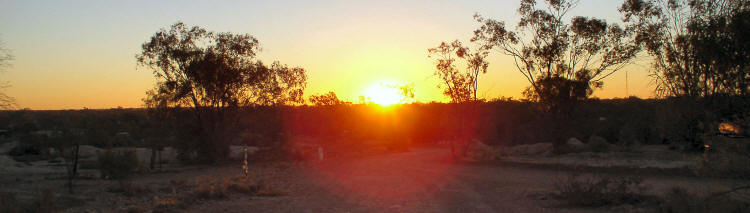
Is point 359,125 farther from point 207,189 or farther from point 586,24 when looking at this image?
point 207,189

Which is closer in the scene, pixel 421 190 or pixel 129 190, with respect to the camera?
pixel 421 190

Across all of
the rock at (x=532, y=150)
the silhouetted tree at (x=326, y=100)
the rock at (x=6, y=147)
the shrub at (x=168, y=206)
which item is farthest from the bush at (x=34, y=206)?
the silhouetted tree at (x=326, y=100)

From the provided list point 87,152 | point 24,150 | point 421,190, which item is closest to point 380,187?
point 421,190

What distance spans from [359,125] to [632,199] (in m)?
40.9

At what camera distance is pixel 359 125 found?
51.3 meters

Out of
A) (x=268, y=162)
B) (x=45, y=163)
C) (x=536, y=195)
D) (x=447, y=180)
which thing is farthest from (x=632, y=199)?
(x=45, y=163)

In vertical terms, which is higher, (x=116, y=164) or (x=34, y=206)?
(x=116, y=164)

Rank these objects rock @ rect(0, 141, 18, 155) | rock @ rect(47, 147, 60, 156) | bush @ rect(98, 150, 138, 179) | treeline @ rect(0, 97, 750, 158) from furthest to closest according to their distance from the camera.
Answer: rock @ rect(0, 141, 18, 155), rock @ rect(47, 147, 60, 156), treeline @ rect(0, 97, 750, 158), bush @ rect(98, 150, 138, 179)

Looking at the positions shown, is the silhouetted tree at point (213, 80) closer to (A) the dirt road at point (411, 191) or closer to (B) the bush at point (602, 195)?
(A) the dirt road at point (411, 191)

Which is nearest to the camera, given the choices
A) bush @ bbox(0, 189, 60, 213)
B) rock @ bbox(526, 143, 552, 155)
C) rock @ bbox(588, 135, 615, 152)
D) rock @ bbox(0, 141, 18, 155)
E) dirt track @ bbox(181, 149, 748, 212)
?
bush @ bbox(0, 189, 60, 213)

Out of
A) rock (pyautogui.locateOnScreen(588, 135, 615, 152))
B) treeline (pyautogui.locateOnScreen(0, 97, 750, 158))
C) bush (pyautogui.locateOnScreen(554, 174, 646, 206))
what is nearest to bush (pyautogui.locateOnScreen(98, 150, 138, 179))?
treeline (pyautogui.locateOnScreen(0, 97, 750, 158))

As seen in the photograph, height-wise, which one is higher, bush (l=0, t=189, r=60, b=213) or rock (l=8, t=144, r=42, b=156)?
bush (l=0, t=189, r=60, b=213)

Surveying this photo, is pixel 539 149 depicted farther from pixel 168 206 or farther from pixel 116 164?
pixel 168 206

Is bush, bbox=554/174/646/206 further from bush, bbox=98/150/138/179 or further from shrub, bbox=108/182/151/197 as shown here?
bush, bbox=98/150/138/179
